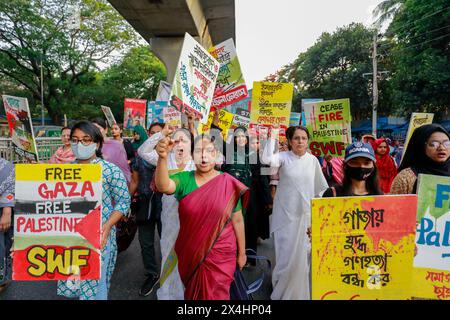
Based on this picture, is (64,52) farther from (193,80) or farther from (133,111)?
(193,80)

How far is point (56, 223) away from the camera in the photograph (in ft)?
6.01

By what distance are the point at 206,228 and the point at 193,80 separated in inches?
56.8

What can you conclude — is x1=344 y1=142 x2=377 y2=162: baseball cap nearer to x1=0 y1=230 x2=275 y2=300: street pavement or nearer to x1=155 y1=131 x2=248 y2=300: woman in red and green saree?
x1=155 y1=131 x2=248 y2=300: woman in red and green saree

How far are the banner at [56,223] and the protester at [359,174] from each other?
1.49m

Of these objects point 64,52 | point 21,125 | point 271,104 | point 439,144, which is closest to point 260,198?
point 271,104

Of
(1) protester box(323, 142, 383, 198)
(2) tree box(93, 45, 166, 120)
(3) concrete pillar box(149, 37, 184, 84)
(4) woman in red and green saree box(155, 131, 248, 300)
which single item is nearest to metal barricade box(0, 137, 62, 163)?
(3) concrete pillar box(149, 37, 184, 84)

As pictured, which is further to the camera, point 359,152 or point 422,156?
point 422,156

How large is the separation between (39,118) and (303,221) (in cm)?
3476

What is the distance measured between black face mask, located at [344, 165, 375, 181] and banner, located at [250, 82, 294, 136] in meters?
2.73

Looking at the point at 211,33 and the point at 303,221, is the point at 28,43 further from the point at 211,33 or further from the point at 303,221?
the point at 303,221

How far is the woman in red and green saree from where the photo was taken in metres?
2.02

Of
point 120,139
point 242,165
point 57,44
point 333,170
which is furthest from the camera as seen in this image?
point 57,44

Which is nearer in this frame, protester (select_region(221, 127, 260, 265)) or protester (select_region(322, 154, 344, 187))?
protester (select_region(221, 127, 260, 265))

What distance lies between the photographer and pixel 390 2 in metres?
21.1
